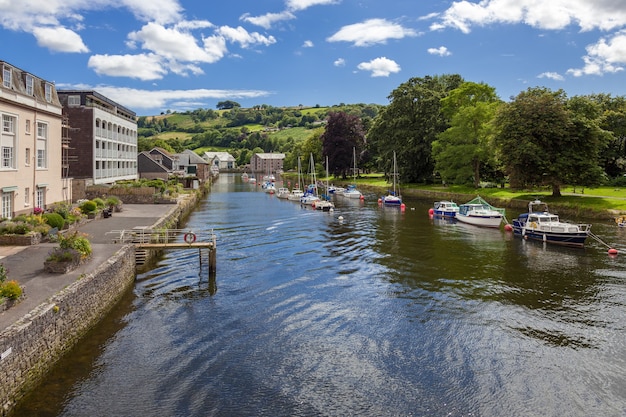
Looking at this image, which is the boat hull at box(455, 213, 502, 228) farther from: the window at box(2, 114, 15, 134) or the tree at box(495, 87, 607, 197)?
the window at box(2, 114, 15, 134)

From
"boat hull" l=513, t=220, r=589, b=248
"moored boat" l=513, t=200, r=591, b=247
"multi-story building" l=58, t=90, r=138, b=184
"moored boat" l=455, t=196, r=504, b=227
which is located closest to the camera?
"boat hull" l=513, t=220, r=589, b=248

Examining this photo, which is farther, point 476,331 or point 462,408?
point 476,331

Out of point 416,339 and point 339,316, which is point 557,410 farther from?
point 339,316

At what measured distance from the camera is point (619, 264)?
31016 mm

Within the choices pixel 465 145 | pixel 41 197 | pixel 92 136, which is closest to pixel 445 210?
pixel 465 145

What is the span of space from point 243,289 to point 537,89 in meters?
52.1

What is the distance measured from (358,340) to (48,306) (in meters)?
10.9

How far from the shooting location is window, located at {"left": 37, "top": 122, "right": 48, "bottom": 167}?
39062 millimetres

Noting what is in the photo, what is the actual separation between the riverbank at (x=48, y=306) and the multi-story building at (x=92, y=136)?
3316 centimetres

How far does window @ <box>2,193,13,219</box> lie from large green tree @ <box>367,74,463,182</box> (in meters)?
66.5

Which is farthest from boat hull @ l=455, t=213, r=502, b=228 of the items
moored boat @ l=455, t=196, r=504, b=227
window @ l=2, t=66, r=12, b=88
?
window @ l=2, t=66, r=12, b=88

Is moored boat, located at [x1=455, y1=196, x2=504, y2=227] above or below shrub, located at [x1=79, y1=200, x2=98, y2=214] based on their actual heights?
below

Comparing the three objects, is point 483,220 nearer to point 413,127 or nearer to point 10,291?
point 10,291

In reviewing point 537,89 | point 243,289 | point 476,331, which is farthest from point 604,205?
point 243,289
